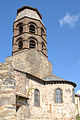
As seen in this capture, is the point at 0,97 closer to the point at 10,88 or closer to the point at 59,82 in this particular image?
the point at 10,88

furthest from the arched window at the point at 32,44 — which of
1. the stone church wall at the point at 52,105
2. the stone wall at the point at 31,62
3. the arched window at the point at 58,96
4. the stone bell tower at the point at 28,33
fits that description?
the arched window at the point at 58,96

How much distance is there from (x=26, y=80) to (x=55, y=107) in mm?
4895

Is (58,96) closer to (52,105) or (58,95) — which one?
(58,95)

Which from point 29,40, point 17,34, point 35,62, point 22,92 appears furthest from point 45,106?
point 17,34

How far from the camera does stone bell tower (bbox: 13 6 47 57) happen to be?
2084 centimetres

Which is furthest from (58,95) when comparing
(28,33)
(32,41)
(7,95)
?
(7,95)

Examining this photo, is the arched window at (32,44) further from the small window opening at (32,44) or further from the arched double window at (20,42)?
the arched double window at (20,42)

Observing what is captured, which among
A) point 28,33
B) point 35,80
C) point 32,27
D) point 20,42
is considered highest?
point 32,27

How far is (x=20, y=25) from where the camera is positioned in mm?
22359

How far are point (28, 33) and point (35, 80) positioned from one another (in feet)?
25.0

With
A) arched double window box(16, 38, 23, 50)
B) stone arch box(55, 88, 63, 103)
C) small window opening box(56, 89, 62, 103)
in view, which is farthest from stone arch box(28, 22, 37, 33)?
small window opening box(56, 89, 62, 103)

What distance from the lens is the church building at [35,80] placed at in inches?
573

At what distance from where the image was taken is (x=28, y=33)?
69.2 feet

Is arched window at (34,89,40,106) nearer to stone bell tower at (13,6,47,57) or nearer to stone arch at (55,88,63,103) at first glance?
stone arch at (55,88,63,103)
